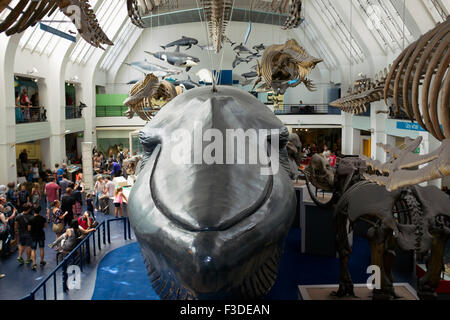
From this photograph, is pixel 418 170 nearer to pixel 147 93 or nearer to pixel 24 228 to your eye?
pixel 147 93

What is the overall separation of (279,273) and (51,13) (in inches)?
234

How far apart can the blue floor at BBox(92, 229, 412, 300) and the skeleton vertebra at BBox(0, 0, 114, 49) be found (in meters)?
3.77

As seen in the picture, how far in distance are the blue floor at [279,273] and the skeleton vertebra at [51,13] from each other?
3.77m

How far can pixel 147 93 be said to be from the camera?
645 cm

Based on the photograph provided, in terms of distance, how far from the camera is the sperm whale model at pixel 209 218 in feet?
4.57

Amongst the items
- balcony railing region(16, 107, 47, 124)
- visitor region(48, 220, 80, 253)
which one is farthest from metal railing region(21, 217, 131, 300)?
balcony railing region(16, 107, 47, 124)

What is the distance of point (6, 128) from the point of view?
16.0 meters

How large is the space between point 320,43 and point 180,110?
102 ft

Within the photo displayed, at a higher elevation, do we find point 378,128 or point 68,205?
point 378,128

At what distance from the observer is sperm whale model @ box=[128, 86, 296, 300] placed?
4.57ft

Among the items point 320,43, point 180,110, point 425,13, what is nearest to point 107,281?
point 180,110

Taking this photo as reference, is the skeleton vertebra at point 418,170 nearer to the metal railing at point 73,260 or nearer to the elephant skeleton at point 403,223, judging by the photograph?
the elephant skeleton at point 403,223

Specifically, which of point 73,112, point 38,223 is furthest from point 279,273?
point 73,112
